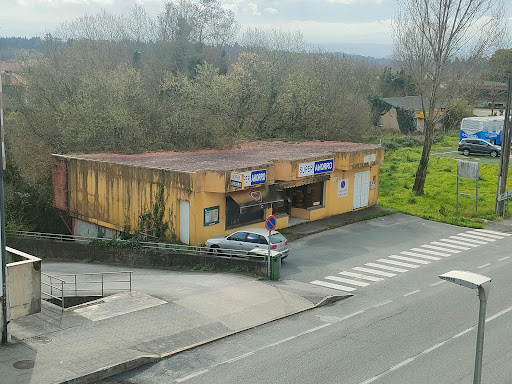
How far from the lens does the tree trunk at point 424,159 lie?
37.0m

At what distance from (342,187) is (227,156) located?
6.23 metres

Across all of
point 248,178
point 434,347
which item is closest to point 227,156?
point 248,178

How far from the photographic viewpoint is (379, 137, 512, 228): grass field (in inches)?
1288

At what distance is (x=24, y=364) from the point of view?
42.3ft

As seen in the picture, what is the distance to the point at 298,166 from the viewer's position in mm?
27531

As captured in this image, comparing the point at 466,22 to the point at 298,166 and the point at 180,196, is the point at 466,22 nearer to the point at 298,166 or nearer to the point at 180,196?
the point at 298,166

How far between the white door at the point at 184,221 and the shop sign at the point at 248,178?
6.78ft

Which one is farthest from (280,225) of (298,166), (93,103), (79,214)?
(93,103)

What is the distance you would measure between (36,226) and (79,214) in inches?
159

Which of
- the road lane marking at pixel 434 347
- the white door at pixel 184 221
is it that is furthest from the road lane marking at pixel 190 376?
the white door at pixel 184 221

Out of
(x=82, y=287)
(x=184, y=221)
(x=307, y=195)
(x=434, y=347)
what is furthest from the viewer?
(x=307, y=195)

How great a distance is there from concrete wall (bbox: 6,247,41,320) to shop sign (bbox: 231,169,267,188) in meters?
10.4

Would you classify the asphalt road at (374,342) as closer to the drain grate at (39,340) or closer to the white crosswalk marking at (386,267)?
the white crosswalk marking at (386,267)

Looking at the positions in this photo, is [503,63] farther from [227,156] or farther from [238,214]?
[238,214]
